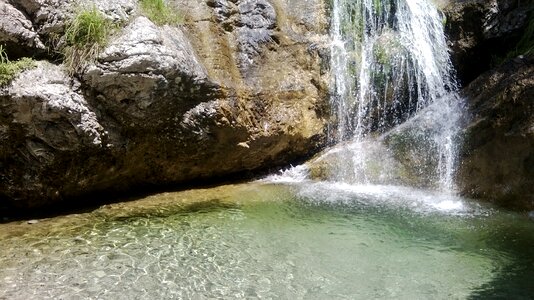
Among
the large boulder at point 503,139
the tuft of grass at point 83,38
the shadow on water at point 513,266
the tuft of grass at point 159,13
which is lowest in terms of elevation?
the shadow on water at point 513,266

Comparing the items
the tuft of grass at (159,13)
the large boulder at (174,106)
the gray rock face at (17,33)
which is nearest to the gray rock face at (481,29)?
the large boulder at (174,106)

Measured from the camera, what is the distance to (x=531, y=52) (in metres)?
6.62

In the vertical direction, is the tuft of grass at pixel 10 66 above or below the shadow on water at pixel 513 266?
above

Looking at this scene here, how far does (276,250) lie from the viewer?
4762 mm

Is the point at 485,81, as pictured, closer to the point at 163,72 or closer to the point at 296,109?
the point at 296,109

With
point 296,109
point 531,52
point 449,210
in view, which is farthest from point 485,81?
point 296,109

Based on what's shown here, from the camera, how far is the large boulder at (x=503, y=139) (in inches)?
234

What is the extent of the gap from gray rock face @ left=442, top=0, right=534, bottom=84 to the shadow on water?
3.11 metres

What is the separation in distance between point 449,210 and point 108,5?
4.88 m

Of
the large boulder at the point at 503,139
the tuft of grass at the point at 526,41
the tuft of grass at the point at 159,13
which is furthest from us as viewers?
the tuft of grass at the point at 526,41

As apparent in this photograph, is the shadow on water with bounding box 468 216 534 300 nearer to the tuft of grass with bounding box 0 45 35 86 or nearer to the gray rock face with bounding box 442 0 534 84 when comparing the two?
the gray rock face with bounding box 442 0 534 84

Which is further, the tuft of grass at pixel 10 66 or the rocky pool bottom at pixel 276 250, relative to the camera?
the tuft of grass at pixel 10 66

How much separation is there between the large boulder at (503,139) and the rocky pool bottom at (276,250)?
0.33m

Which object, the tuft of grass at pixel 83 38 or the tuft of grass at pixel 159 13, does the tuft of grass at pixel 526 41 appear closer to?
the tuft of grass at pixel 159 13
